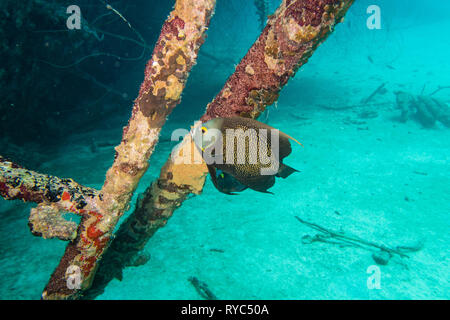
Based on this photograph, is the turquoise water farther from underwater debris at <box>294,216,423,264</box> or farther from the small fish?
the small fish

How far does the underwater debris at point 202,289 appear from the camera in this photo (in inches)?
99.3

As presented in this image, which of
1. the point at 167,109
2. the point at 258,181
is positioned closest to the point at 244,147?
the point at 258,181

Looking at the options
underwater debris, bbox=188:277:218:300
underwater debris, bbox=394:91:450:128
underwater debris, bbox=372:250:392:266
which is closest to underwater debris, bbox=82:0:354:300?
underwater debris, bbox=188:277:218:300

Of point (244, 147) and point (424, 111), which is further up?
point (244, 147)

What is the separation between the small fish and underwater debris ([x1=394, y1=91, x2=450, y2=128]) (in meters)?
9.96

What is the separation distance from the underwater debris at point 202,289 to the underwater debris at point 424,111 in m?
9.52

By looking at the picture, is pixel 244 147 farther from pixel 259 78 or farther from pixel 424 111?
pixel 424 111

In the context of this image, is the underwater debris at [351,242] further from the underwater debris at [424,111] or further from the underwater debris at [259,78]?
the underwater debris at [424,111]

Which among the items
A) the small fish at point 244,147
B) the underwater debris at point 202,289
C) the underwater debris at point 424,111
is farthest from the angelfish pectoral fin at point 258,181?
the underwater debris at point 424,111

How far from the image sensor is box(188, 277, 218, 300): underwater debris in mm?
2521

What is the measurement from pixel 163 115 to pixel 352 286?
2866 millimetres

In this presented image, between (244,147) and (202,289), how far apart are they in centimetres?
214

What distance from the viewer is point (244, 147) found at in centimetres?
111

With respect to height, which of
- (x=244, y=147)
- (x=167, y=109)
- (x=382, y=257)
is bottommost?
(x=382, y=257)
